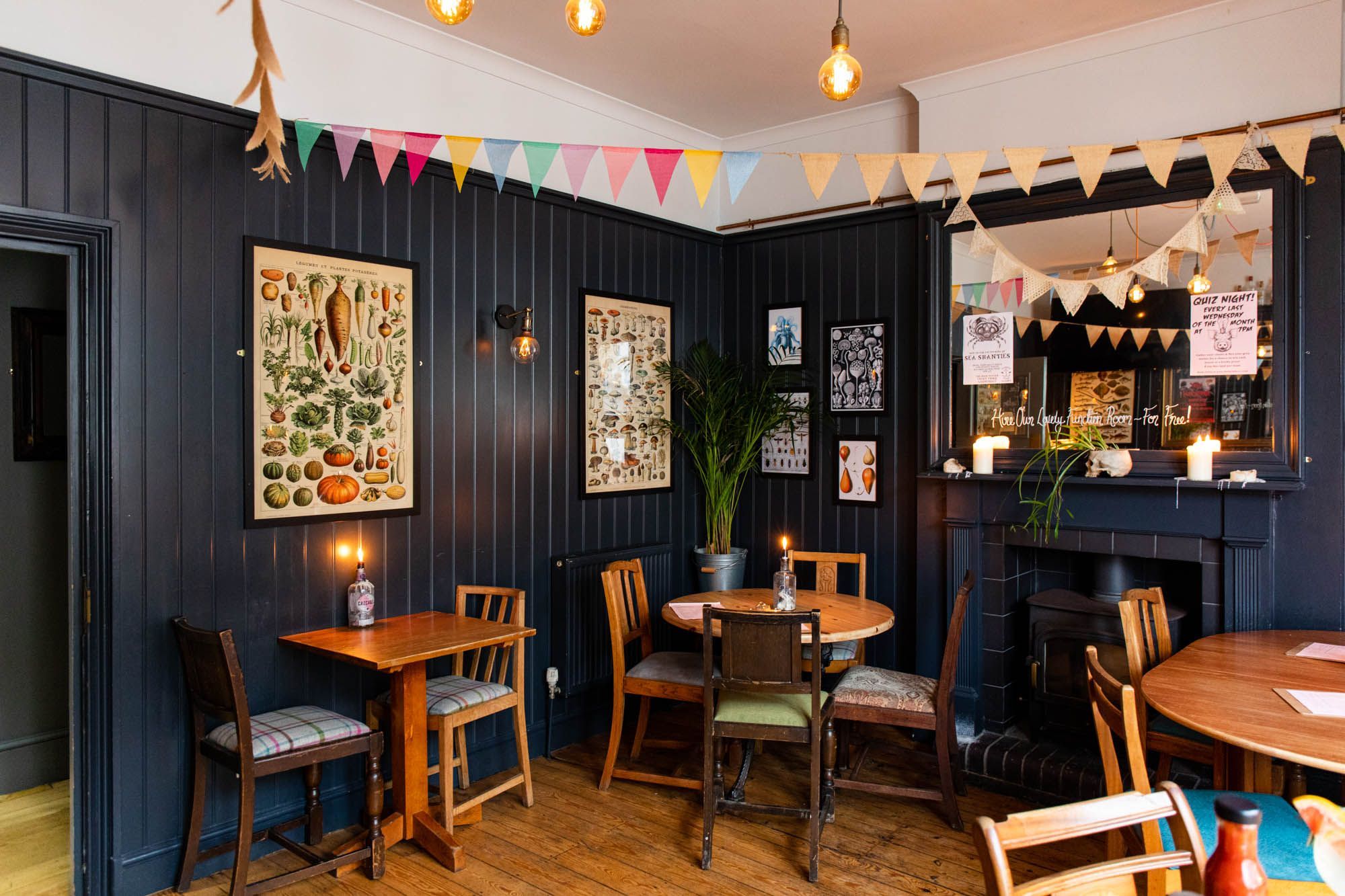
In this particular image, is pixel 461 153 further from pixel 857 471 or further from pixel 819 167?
pixel 857 471

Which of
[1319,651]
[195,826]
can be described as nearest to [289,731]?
[195,826]

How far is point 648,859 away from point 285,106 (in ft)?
9.56

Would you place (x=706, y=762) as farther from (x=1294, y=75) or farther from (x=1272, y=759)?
(x=1294, y=75)

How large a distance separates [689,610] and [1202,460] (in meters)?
2.03

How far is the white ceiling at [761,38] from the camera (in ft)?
11.0

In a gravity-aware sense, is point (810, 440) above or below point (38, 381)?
below

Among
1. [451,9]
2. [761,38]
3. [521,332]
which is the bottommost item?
[521,332]

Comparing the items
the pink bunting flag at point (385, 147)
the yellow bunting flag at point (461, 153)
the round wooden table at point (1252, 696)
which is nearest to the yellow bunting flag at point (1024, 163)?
the round wooden table at point (1252, 696)

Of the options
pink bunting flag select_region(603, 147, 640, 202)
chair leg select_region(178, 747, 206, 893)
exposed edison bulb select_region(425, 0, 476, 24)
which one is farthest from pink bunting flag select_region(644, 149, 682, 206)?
chair leg select_region(178, 747, 206, 893)

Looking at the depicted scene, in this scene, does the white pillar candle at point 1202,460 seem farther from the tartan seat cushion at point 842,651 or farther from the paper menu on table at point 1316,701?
the tartan seat cushion at point 842,651

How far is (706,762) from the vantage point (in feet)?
10.2

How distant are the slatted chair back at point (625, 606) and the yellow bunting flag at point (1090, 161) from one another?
7.57ft

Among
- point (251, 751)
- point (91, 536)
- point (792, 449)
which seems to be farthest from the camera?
point (792, 449)

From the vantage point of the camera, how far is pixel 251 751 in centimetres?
266
